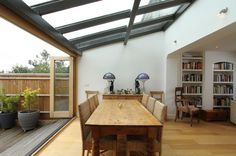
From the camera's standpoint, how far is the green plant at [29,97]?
534 cm

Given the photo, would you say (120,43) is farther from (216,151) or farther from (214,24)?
(216,151)

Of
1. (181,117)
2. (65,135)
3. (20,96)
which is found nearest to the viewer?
(65,135)

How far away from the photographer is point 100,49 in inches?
247

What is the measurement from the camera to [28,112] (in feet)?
17.0

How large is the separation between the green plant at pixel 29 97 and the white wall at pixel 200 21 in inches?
161

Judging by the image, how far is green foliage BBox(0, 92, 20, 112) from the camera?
208 inches

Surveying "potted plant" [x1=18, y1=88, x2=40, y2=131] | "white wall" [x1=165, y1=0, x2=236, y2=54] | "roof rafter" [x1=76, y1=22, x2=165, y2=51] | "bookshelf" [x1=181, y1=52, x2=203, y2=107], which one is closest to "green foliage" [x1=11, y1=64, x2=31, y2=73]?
"potted plant" [x1=18, y1=88, x2=40, y2=131]

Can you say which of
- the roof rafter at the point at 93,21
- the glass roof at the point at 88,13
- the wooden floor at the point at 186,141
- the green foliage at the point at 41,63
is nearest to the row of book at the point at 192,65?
the wooden floor at the point at 186,141

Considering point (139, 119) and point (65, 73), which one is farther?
point (65, 73)

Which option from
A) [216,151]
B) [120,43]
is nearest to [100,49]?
[120,43]

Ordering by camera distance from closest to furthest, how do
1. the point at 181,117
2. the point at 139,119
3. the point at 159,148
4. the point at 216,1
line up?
1. the point at 159,148
2. the point at 139,119
3. the point at 216,1
4. the point at 181,117

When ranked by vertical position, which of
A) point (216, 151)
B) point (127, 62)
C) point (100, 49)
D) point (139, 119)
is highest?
point (100, 49)

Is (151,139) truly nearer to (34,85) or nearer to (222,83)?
(34,85)

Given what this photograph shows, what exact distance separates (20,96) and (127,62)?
3447mm
